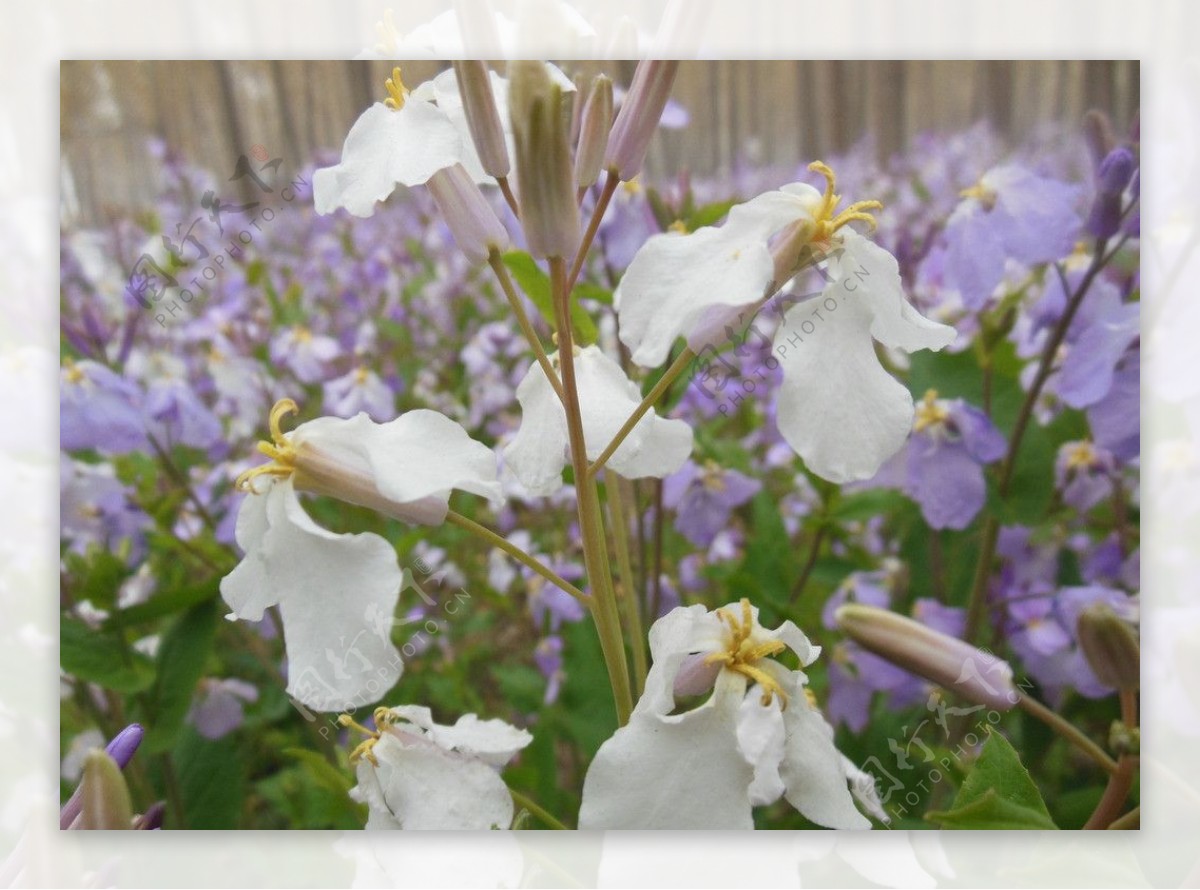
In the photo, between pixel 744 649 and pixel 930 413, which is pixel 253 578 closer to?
pixel 744 649

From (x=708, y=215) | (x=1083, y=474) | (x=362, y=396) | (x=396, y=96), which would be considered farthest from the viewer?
(x=362, y=396)

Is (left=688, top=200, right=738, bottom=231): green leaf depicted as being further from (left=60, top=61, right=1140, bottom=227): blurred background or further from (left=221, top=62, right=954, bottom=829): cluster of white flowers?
(left=221, top=62, right=954, bottom=829): cluster of white flowers

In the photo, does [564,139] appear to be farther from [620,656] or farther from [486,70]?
[620,656]

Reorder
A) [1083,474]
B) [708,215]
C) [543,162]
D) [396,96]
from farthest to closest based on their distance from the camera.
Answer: [1083,474], [708,215], [396,96], [543,162]

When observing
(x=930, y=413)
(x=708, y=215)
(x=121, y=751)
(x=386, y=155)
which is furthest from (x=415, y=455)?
(x=930, y=413)

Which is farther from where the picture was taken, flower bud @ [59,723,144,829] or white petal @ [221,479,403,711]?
flower bud @ [59,723,144,829]

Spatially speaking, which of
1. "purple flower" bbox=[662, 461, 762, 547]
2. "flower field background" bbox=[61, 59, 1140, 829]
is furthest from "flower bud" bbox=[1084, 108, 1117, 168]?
"purple flower" bbox=[662, 461, 762, 547]

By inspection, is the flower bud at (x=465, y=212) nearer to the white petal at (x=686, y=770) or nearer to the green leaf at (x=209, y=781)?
the white petal at (x=686, y=770)
